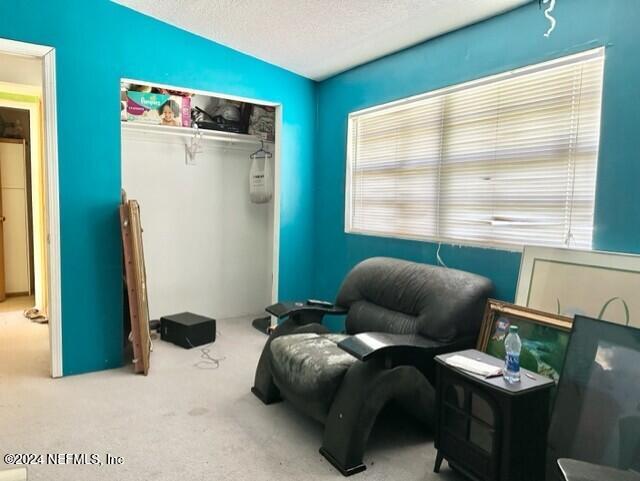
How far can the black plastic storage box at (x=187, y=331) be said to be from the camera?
3820mm

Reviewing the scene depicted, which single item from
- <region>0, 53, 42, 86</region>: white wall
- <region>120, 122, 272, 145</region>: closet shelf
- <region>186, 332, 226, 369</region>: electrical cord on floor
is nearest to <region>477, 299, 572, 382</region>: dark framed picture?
<region>186, 332, 226, 369</region>: electrical cord on floor

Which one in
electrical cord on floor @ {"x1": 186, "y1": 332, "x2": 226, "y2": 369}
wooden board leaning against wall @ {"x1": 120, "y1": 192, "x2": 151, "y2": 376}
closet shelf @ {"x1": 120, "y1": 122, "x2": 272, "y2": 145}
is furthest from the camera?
closet shelf @ {"x1": 120, "y1": 122, "x2": 272, "y2": 145}

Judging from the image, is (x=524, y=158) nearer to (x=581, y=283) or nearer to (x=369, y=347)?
(x=581, y=283)

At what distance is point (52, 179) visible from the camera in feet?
9.86

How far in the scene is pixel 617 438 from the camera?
1791 millimetres

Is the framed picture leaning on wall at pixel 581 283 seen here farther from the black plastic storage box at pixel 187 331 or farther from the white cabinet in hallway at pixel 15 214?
the white cabinet in hallway at pixel 15 214

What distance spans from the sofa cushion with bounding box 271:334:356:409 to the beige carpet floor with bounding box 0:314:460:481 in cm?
30

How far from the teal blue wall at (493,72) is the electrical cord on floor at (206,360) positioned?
1.22 metres

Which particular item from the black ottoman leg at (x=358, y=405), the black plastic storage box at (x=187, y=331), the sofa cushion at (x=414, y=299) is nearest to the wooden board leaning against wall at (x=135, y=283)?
the black plastic storage box at (x=187, y=331)

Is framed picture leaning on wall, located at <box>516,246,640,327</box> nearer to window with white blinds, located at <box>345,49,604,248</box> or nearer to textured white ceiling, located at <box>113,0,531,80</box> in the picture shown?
window with white blinds, located at <box>345,49,604,248</box>

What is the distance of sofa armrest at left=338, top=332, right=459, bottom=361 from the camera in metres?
2.12

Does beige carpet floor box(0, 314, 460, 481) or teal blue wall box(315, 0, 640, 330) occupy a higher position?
teal blue wall box(315, 0, 640, 330)

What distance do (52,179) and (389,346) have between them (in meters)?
2.53

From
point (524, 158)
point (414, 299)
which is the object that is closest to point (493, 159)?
point (524, 158)
